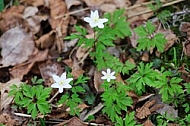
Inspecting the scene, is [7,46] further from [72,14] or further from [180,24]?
[180,24]

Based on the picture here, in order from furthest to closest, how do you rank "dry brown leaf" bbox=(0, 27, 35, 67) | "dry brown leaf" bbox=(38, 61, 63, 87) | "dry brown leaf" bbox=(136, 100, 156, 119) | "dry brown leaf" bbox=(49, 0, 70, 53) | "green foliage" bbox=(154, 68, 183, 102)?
"dry brown leaf" bbox=(49, 0, 70, 53) < "dry brown leaf" bbox=(0, 27, 35, 67) < "dry brown leaf" bbox=(38, 61, 63, 87) < "dry brown leaf" bbox=(136, 100, 156, 119) < "green foliage" bbox=(154, 68, 183, 102)

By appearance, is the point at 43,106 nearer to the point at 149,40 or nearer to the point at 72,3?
the point at 149,40

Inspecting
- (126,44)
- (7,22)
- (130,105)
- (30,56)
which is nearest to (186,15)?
(126,44)

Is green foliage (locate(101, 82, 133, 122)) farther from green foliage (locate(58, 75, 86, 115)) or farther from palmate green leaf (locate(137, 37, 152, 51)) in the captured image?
palmate green leaf (locate(137, 37, 152, 51))

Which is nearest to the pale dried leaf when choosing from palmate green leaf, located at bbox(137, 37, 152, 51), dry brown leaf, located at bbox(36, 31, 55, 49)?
dry brown leaf, located at bbox(36, 31, 55, 49)

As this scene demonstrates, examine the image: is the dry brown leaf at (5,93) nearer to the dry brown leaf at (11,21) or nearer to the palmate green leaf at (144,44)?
the dry brown leaf at (11,21)

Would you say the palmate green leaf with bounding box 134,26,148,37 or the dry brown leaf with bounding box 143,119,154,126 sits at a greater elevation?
the palmate green leaf with bounding box 134,26,148,37
